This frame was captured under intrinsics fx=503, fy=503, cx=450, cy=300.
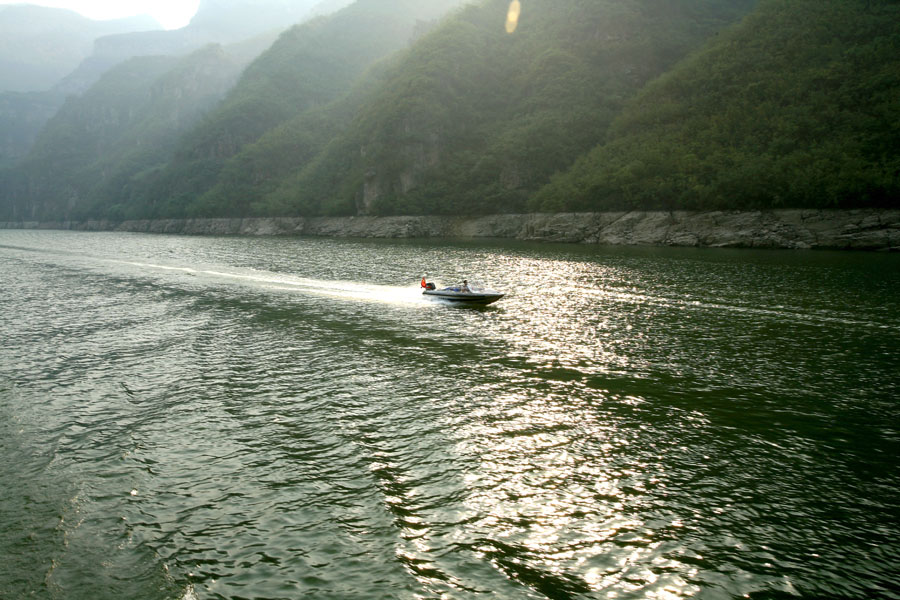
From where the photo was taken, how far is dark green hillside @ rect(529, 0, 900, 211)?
78.1 meters

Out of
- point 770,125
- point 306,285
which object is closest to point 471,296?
point 306,285

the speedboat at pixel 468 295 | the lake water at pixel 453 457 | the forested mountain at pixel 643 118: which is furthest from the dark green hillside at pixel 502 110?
the lake water at pixel 453 457

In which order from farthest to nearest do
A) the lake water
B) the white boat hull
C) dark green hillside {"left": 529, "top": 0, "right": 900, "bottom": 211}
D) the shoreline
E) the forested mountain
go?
the forested mountain < dark green hillside {"left": 529, "top": 0, "right": 900, "bottom": 211} < the shoreline < the white boat hull < the lake water

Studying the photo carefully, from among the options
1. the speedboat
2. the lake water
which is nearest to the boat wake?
the speedboat

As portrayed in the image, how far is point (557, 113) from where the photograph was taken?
156500 mm

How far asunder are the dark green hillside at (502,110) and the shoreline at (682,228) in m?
11.6

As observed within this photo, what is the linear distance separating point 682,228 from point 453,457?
8442cm

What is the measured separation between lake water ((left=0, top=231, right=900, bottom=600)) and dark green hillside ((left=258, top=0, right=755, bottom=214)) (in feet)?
369

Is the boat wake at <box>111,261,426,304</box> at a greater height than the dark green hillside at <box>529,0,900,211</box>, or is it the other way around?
the dark green hillside at <box>529,0,900,211</box>

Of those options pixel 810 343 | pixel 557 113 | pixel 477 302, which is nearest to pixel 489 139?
pixel 557 113

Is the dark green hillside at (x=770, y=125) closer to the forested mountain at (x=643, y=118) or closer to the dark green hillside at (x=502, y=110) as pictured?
the forested mountain at (x=643, y=118)

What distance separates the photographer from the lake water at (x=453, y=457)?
10211 millimetres

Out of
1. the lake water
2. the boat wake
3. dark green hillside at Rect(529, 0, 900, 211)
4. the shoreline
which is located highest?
dark green hillside at Rect(529, 0, 900, 211)

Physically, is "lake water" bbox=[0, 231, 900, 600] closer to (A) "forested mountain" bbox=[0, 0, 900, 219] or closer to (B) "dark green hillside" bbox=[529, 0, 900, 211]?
(B) "dark green hillside" bbox=[529, 0, 900, 211]
